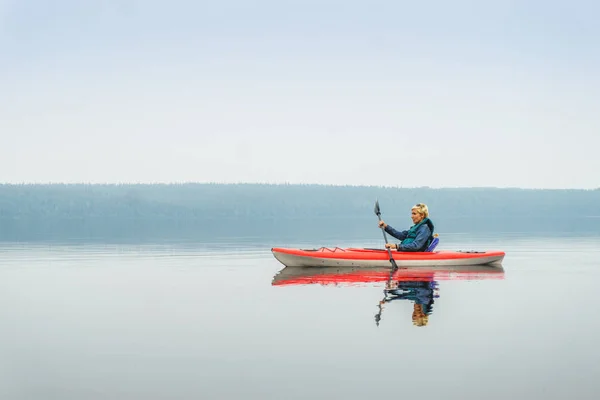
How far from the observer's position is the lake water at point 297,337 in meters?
10.5

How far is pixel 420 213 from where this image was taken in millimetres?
26000

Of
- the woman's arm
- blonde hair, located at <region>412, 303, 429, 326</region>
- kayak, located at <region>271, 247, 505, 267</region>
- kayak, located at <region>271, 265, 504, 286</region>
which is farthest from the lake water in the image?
the woman's arm

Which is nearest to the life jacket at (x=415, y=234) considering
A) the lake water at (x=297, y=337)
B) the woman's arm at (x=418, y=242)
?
the woman's arm at (x=418, y=242)

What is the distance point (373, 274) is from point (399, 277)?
4.29ft

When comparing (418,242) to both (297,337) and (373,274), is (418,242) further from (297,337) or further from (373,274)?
(297,337)

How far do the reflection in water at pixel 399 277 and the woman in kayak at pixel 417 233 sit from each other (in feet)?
2.63

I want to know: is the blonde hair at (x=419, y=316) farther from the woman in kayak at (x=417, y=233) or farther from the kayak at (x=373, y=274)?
the woman in kayak at (x=417, y=233)

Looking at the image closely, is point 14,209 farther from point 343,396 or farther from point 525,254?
point 343,396

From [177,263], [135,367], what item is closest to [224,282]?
[177,263]

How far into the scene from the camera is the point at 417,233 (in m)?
26.5

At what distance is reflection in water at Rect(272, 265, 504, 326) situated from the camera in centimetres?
1977

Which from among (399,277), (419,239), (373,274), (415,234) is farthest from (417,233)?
(399,277)

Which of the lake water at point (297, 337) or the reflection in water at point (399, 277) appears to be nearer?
the lake water at point (297, 337)

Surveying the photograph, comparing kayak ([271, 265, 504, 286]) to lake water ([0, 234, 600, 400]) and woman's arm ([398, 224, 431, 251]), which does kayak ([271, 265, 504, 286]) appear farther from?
woman's arm ([398, 224, 431, 251])
